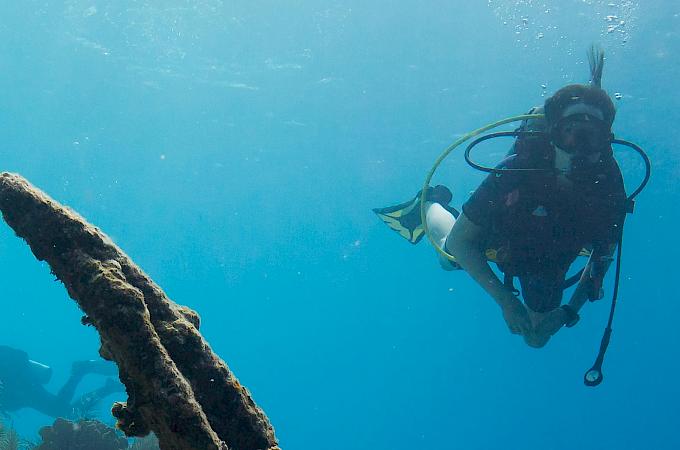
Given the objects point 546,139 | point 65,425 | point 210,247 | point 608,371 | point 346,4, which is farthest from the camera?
point 608,371

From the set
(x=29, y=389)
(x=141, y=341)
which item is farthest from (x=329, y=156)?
(x=141, y=341)

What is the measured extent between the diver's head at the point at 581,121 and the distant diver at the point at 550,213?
0.01 metres

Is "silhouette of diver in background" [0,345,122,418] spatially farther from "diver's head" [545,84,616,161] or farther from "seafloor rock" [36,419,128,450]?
"diver's head" [545,84,616,161]

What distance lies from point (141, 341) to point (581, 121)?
16.8ft

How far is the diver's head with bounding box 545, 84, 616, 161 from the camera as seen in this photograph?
5.31 metres

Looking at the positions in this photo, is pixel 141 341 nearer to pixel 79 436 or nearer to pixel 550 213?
pixel 550 213

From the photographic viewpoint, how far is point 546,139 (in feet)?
18.7

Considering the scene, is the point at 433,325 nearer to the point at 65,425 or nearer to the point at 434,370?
the point at 434,370

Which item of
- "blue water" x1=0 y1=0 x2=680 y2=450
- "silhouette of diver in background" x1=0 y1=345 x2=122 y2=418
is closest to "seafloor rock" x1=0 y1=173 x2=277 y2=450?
"blue water" x1=0 y1=0 x2=680 y2=450

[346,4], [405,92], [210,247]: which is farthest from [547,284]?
[210,247]

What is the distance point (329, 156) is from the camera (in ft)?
134

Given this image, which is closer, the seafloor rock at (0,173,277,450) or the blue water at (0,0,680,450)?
the seafloor rock at (0,173,277,450)

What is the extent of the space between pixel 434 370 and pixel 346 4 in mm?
76521

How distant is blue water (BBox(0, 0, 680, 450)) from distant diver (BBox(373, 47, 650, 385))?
4585mm
